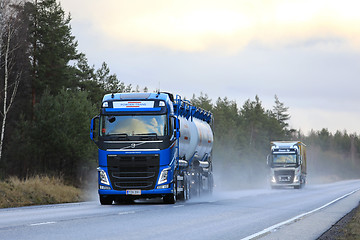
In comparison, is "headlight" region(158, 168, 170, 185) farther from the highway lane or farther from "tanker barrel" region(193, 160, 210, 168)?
"tanker barrel" region(193, 160, 210, 168)

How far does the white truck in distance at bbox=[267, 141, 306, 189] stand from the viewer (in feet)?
181

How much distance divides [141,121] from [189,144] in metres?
5.70

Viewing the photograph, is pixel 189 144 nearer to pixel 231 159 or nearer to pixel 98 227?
pixel 98 227

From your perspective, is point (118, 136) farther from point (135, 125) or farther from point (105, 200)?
point (105, 200)

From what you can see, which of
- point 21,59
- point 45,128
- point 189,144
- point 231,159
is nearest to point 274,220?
point 189,144

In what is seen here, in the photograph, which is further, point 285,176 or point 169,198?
point 285,176

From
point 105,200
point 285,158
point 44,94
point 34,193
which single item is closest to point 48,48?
point 44,94

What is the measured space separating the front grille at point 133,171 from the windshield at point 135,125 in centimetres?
83

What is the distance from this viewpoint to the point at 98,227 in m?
13.9

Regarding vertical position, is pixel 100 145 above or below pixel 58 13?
below

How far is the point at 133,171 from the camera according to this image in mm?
23094

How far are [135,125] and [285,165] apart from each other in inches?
1327

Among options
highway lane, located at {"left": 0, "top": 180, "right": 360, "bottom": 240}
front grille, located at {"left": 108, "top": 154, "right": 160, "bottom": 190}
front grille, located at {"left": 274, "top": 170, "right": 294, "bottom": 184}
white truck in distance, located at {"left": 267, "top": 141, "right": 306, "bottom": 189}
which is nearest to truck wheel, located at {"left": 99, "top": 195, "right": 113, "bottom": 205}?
front grille, located at {"left": 108, "top": 154, "right": 160, "bottom": 190}

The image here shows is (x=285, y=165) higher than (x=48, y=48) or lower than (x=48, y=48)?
lower
